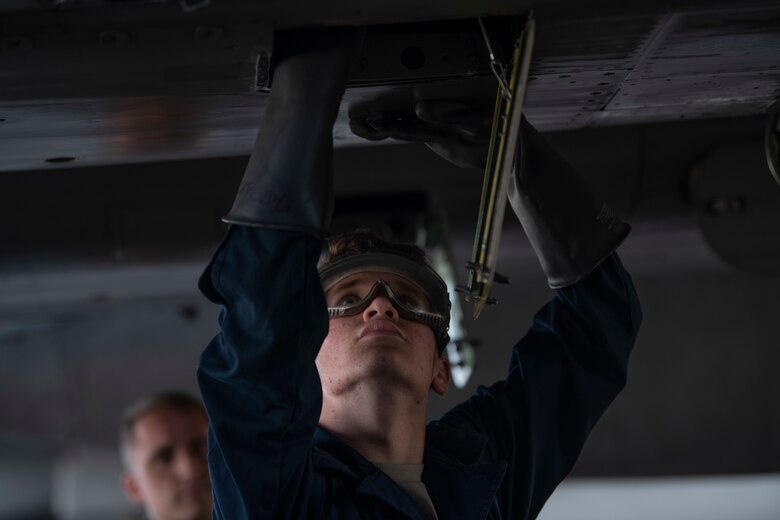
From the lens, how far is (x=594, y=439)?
559cm

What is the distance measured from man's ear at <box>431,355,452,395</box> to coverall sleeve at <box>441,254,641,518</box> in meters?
0.08

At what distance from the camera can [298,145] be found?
1825 mm

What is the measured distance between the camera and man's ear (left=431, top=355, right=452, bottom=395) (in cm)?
248

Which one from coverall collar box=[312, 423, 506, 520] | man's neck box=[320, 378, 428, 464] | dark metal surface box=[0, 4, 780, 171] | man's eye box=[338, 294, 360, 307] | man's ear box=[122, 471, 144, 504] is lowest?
man's ear box=[122, 471, 144, 504]

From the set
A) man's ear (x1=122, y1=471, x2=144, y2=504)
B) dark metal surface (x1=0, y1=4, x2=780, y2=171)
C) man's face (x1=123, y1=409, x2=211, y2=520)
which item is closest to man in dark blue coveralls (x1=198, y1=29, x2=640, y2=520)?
dark metal surface (x1=0, y1=4, x2=780, y2=171)

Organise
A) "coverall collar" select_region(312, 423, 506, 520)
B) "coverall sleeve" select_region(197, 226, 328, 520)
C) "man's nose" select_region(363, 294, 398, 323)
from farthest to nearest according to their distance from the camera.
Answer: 1. "man's nose" select_region(363, 294, 398, 323)
2. "coverall collar" select_region(312, 423, 506, 520)
3. "coverall sleeve" select_region(197, 226, 328, 520)

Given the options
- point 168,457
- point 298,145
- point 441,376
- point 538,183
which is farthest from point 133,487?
point 298,145

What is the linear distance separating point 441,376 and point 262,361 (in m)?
0.78

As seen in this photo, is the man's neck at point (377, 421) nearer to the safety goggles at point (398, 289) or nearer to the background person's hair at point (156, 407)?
the safety goggles at point (398, 289)

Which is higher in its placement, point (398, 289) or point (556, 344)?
point (398, 289)

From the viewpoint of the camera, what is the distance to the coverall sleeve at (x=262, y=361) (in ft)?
5.94

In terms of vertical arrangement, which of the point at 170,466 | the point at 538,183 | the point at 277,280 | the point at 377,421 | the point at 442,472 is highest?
the point at 538,183

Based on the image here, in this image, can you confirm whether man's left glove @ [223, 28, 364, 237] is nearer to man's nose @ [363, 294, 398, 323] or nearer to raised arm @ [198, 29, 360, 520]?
raised arm @ [198, 29, 360, 520]

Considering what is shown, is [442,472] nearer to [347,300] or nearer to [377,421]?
[377,421]
